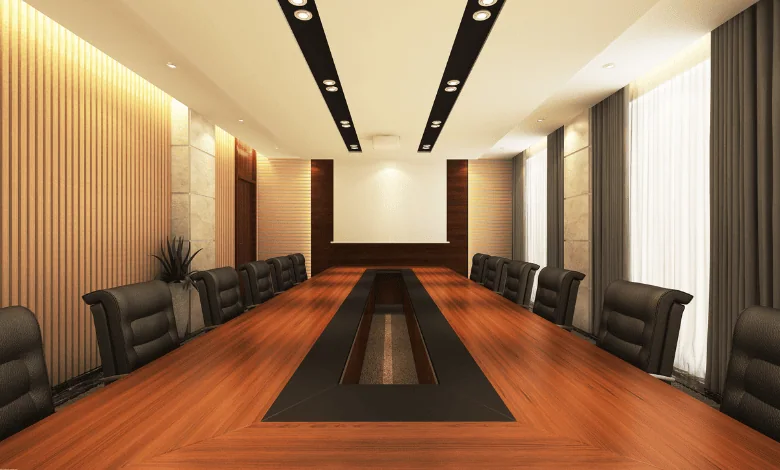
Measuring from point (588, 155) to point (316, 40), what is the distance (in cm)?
399

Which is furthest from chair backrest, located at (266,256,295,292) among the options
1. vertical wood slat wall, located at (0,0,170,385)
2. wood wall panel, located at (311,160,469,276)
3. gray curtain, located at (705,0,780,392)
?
gray curtain, located at (705,0,780,392)

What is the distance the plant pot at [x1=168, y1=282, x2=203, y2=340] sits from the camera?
4863mm

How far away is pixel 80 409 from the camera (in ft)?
3.54

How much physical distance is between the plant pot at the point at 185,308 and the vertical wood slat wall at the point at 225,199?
1122 millimetres

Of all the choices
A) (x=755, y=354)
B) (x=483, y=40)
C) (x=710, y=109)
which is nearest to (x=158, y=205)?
(x=483, y=40)

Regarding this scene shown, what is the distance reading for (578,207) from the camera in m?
5.62

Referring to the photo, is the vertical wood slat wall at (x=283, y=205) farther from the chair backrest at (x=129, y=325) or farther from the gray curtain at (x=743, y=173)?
the gray curtain at (x=743, y=173)

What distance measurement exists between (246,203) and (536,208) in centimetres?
546

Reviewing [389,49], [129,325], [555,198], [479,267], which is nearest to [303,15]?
[389,49]

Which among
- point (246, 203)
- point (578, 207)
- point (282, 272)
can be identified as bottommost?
point (282, 272)

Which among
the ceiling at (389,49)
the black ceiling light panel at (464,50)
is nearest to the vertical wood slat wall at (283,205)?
the ceiling at (389,49)

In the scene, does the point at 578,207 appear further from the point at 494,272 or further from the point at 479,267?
the point at 494,272

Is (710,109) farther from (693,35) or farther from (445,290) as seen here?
(445,290)

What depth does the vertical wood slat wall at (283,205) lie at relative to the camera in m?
8.19
